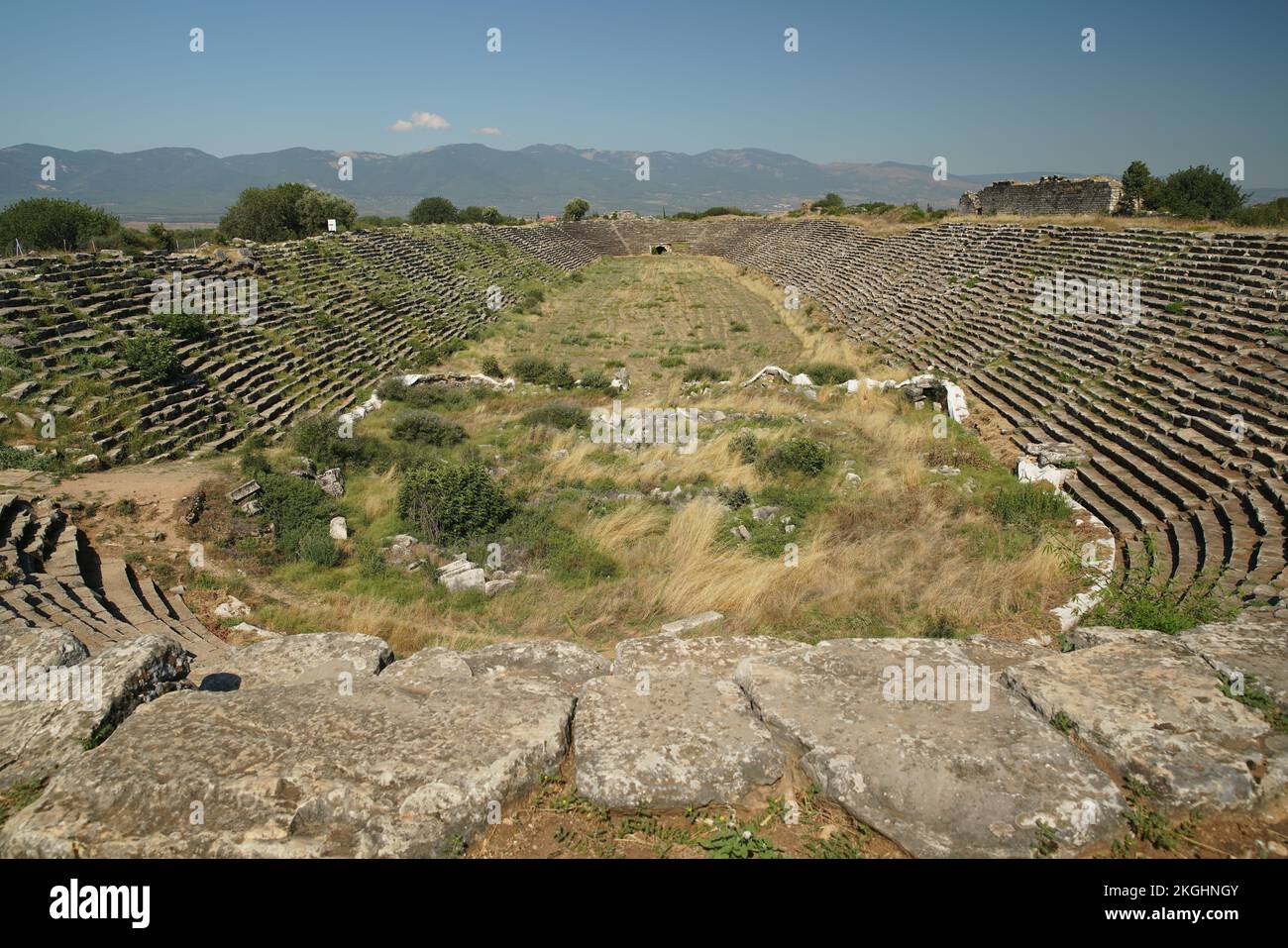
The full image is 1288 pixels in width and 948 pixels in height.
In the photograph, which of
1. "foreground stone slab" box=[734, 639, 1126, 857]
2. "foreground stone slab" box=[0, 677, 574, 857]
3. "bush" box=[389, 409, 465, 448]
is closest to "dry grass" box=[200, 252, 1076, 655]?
"bush" box=[389, 409, 465, 448]

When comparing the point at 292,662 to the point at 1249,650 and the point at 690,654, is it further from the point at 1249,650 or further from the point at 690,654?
the point at 1249,650

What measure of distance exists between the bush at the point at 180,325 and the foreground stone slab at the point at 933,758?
1651cm

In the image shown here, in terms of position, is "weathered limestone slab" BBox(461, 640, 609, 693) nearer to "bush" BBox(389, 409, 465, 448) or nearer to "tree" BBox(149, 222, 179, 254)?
"bush" BBox(389, 409, 465, 448)

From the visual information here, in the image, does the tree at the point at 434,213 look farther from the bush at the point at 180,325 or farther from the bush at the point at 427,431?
the bush at the point at 427,431

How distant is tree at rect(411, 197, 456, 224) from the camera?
60.2m

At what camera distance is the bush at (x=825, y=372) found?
63.8 feet

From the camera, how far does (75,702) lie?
363 cm

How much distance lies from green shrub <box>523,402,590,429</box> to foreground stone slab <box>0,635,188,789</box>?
10988 millimetres

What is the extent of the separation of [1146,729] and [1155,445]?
930cm

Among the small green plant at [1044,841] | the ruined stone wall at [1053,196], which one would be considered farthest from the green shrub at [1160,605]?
the ruined stone wall at [1053,196]

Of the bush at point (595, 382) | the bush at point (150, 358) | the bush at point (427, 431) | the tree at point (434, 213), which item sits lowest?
the bush at point (427, 431)

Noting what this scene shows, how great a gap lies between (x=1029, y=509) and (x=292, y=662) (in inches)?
367
